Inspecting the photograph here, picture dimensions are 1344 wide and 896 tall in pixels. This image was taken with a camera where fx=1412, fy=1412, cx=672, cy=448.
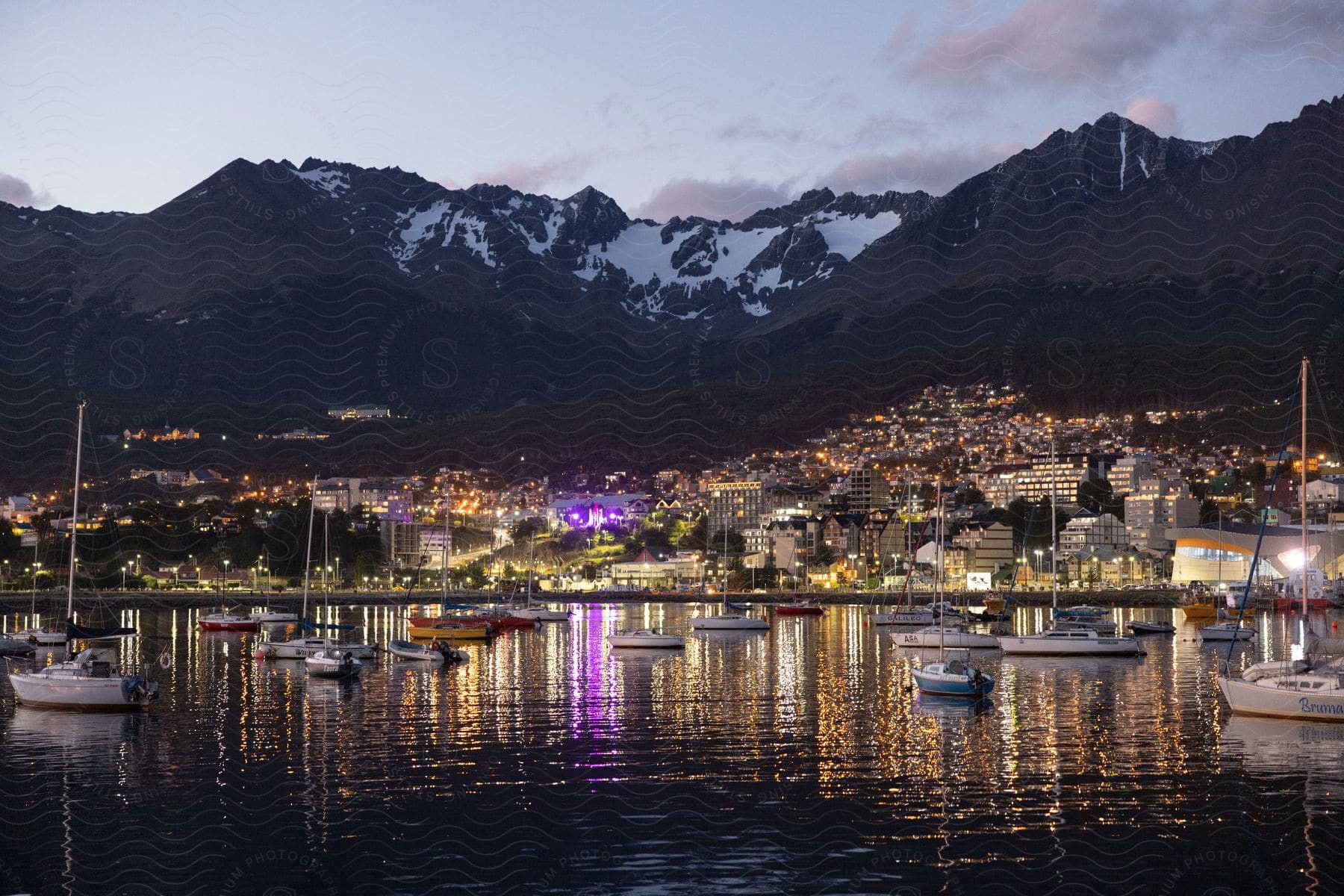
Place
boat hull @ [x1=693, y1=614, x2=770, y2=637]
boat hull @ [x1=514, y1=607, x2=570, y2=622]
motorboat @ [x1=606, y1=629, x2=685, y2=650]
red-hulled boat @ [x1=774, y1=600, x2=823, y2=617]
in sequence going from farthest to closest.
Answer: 1. red-hulled boat @ [x1=774, y1=600, x2=823, y2=617]
2. boat hull @ [x1=514, y1=607, x2=570, y2=622]
3. boat hull @ [x1=693, y1=614, x2=770, y2=637]
4. motorboat @ [x1=606, y1=629, x2=685, y2=650]

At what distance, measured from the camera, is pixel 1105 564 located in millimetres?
175500

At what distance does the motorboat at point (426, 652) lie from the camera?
64312mm

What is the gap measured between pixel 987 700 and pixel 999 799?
19047 millimetres

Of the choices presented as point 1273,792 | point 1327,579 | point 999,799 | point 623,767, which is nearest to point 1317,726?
point 1273,792

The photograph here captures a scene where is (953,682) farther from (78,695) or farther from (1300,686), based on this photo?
(78,695)

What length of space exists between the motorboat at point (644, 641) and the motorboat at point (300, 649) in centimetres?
1321

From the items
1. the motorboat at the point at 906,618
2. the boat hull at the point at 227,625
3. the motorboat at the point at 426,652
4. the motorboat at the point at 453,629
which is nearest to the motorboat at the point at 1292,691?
the motorboat at the point at 426,652

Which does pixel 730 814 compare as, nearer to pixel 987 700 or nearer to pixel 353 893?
pixel 353 893

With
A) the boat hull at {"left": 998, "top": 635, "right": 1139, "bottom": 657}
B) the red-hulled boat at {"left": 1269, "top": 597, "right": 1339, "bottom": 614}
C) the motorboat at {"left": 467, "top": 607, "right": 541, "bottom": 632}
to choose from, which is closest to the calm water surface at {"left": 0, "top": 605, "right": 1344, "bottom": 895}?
the boat hull at {"left": 998, "top": 635, "right": 1139, "bottom": 657}

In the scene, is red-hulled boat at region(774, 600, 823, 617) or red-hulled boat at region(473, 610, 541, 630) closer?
red-hulled boat at region(473, 610, 541, 630)

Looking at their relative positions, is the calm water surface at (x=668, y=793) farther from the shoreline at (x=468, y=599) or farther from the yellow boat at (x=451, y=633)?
the shoreline at (x=468, y=599)

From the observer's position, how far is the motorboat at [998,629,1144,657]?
223ft

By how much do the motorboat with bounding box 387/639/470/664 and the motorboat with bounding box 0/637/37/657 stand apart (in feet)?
59.9

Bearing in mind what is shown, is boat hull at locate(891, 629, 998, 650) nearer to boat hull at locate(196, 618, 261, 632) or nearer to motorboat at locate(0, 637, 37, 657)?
motorboat at locate(0, 637, 37, 657)
